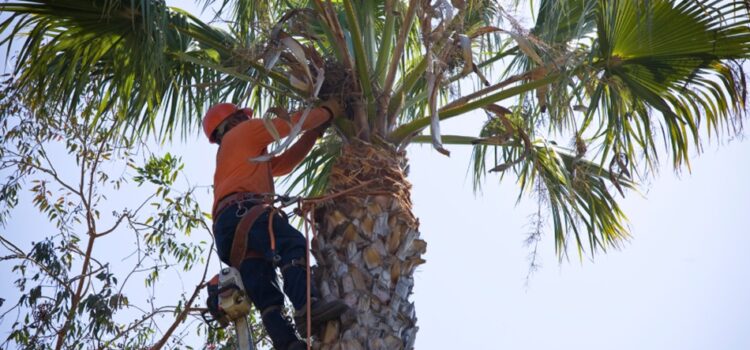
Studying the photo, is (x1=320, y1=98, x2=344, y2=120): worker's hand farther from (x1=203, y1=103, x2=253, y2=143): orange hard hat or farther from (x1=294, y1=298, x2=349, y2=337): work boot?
(x1=294, y1=298, x2=349, y2=337): work boot

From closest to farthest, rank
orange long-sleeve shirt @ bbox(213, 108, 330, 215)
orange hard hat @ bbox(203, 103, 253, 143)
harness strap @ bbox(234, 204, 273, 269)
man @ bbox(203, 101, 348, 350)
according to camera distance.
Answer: man @ bbox(203, 101, 348, 350) → harness strap @ bbox(234, 204, 273, 269) → orange long-sleeve shirt @ bbox(213, 108, 330, 215) → orange hard hat @ bbox(203, 103, 253, 143)

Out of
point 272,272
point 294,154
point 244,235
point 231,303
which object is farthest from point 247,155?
point 231,303

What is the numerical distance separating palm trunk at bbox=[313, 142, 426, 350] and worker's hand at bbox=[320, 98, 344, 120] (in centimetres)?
28

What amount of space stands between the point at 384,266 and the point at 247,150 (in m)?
1.36

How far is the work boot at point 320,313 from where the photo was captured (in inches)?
220

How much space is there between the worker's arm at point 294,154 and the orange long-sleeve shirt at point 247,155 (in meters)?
0.33

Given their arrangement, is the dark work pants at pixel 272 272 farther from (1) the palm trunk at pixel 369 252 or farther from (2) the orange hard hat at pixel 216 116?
(2) the orange hard hat at pixel 216 116

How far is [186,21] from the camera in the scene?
742cm

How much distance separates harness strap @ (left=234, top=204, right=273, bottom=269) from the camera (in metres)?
6.12

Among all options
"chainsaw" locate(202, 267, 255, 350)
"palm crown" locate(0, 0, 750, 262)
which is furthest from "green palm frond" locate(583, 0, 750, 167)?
"chainsaw" locate(202, 267, 255, 350)

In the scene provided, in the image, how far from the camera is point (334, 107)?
660 cm

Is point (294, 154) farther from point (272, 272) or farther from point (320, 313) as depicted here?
point (320, 313)

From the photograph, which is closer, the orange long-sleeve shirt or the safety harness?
the safety harness

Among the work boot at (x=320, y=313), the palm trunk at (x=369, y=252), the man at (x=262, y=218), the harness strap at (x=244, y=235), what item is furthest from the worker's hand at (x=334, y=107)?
the work boot at (x=320, y=313)
